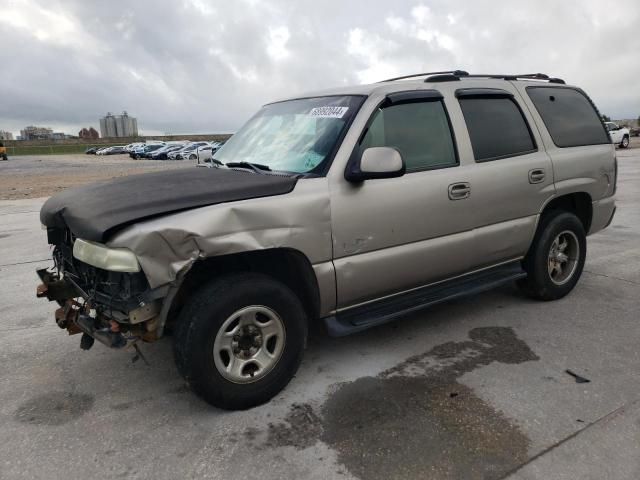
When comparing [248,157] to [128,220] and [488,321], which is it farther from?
[488,321]

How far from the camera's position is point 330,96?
3836 millimetres

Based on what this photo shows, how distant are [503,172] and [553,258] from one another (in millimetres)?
1186

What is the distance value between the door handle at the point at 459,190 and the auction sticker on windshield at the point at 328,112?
935 mm

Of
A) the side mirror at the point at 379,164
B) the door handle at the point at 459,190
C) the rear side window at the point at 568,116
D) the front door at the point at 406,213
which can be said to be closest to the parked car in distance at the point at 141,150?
the rear side window at the point at 568,116

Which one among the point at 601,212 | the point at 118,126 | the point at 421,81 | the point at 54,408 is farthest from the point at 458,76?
the point at 118,126

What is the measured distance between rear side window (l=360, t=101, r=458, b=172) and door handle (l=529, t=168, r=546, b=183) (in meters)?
0.85

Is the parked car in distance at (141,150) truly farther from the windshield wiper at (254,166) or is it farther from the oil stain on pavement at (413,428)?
the oil stain on pavement at (413,428)

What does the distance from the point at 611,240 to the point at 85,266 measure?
6.64m

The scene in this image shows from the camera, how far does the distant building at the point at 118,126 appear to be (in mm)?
120750

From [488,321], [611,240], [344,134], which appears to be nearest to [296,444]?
[344,134]

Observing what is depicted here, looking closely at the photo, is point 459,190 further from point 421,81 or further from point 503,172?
point 421,81

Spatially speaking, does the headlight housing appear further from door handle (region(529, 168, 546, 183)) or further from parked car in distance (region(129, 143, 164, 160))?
parked car in distance (region(129, 143, 164, 160))

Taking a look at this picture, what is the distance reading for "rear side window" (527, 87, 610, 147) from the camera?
4602 mm

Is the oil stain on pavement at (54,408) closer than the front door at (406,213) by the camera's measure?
Yes
